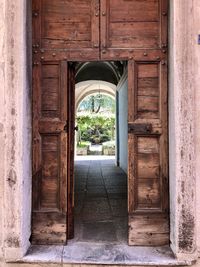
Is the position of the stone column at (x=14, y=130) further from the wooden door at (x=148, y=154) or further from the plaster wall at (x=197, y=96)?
the plaster wall at (x=197, y=96)

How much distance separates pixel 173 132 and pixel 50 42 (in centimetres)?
177

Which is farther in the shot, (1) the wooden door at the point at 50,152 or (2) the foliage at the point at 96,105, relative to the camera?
(2) the foliage at the point at 96,105

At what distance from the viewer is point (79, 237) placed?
11.7 ft

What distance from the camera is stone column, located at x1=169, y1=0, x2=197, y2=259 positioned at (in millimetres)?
3000

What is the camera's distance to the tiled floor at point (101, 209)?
A: 3662mm

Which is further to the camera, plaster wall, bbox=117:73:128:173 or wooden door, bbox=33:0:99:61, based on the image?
plaster wall, bbox=117:73:128:173

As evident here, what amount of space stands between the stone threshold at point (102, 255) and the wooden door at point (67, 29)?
7.22ft

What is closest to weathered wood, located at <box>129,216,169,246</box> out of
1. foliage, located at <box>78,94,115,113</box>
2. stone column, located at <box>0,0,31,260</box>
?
stone column, located at <box>0,0,31,260</box>

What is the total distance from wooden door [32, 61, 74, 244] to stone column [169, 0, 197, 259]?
127cm

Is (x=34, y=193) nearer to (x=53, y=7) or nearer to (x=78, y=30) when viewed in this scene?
(x=78, y=30)

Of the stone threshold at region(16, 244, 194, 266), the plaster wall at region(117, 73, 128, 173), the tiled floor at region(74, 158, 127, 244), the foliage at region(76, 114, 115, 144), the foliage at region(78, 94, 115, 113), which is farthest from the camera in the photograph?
the foliage at region(78, 94, 115, 113)

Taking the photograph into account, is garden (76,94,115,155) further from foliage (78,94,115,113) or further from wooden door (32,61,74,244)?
wooden door (32,61,74,244)

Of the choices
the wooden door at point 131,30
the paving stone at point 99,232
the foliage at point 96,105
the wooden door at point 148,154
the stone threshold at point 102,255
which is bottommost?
the stone threshold at point 102,255

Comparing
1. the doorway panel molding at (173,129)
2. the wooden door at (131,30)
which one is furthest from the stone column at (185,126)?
the wooden door at (131,30)
